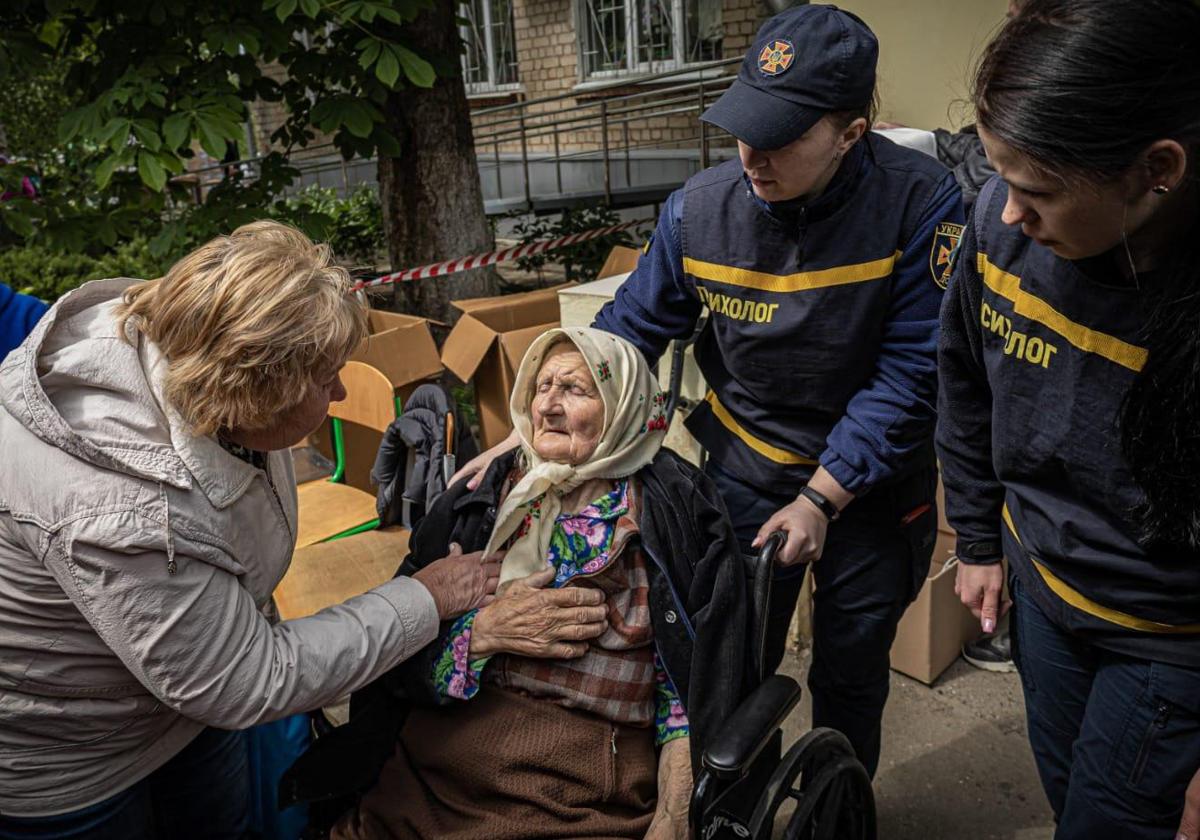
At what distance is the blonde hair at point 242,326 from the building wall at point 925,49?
4.78m

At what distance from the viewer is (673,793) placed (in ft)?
5.61

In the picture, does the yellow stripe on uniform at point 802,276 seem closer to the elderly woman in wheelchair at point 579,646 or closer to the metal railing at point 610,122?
the elderly woman in wheelchair at point 579,646

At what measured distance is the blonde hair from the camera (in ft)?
4.36

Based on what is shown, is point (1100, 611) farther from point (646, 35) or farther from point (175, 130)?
point (646, 35)

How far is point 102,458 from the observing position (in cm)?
128

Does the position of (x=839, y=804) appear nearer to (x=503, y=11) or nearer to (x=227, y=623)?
(x=227, y=623)

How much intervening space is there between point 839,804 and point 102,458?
1.43 m

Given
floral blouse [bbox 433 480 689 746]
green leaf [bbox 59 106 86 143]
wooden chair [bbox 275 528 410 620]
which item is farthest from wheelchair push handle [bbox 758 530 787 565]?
green leaf [bbox 59 106 86 143]

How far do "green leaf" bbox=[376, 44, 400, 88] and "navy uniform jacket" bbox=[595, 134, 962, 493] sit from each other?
2.20 meters

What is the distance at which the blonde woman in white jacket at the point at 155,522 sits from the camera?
129 centimetres

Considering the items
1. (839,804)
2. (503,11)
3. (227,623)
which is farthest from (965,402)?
(503,11)

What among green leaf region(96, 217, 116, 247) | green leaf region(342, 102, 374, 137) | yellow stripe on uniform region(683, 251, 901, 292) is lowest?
green leaf region(96, 217, 116, 247)

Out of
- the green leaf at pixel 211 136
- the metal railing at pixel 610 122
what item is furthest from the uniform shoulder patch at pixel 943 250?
the metal railing at pixel 610 122

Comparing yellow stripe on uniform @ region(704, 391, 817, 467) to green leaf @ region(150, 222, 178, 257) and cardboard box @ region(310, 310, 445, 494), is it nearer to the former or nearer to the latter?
cardboard box @ region(310, 310, 445, 494)
